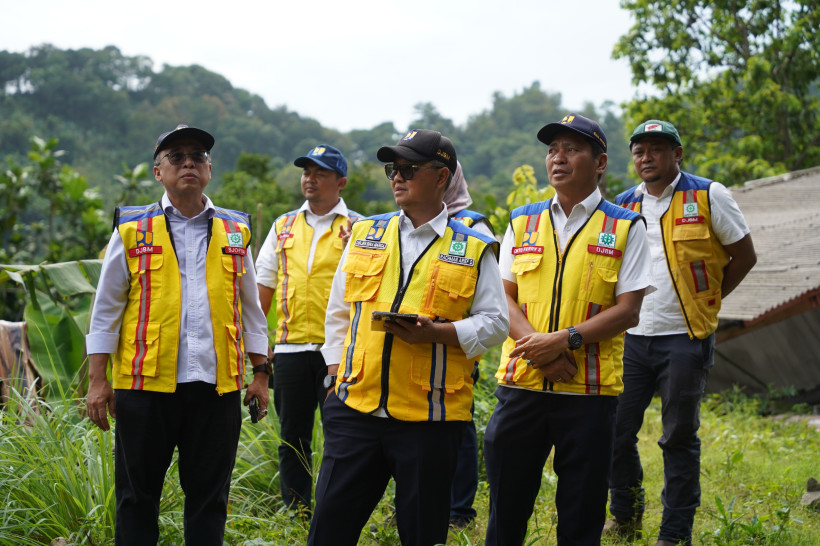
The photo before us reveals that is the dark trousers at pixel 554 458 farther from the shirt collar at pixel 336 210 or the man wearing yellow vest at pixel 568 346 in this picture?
the shirt collar at pixel 336 210

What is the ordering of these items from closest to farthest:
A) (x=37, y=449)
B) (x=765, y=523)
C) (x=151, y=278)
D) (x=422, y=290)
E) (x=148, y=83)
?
(x=422, y=290) → (x=151, y=278) → (x=37, y=449) → (x=765, y=523) → (x=148, y=83)

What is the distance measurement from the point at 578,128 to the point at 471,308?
36.5 inches

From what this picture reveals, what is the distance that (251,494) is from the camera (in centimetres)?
495

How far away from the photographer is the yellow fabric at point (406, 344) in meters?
3.03

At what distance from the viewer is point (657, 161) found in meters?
4.30

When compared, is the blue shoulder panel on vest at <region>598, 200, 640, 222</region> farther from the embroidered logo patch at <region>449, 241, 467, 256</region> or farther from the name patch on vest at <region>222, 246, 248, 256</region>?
the name patch on vest at <region>222, 246, 248, 256</region>

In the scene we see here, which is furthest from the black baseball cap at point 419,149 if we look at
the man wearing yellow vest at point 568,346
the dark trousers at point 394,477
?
the dark trousers at point 394,477

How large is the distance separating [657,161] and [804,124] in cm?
1562

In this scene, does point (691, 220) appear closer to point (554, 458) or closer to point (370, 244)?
point (554, 458)

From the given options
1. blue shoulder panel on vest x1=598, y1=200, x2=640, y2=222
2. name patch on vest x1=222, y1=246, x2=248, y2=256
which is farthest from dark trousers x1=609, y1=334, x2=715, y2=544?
name patch on vest x1=222, y1=246, x2=248, y2=256

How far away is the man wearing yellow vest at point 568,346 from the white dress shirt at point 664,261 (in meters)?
0.82

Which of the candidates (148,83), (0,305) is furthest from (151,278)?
(148,83)

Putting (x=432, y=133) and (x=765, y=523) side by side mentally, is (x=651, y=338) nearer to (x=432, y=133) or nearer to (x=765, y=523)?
(x=765, y=523)

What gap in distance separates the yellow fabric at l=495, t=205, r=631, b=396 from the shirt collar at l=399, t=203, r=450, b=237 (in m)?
0.50
